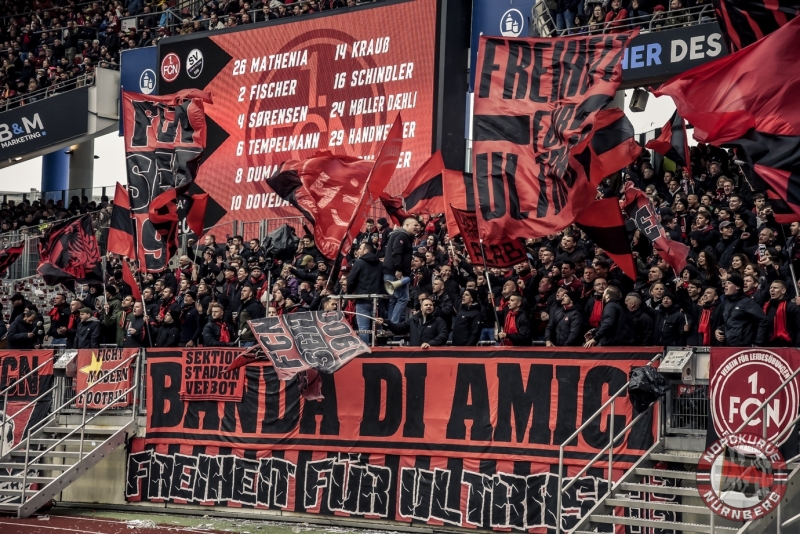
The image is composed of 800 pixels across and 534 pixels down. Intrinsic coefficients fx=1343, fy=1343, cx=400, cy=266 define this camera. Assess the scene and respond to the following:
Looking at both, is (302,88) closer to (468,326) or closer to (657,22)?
(657,22)

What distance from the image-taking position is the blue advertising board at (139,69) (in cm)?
3681

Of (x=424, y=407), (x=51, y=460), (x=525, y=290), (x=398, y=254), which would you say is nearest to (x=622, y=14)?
(x=398, y=254)

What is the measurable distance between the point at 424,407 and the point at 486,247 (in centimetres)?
247

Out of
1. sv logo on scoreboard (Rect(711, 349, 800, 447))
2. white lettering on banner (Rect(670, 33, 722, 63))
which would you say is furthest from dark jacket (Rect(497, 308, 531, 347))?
white lettering on banner (Rect(670, 33, 722, 63))

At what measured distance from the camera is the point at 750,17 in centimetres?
1552

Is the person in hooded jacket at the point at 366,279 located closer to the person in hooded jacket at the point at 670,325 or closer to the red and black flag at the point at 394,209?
the red and black flag at the point at 394,209

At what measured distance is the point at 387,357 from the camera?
19.8 m

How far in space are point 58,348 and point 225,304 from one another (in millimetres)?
3804

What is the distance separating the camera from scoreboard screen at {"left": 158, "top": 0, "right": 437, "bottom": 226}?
30422 millimetres

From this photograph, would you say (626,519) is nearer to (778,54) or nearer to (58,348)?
(778,54)

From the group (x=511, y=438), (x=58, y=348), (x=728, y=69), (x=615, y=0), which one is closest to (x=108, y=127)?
(x=58, y=348)

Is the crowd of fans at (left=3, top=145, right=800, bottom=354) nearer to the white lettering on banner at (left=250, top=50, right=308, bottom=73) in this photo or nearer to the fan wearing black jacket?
the fan wearing black jacket

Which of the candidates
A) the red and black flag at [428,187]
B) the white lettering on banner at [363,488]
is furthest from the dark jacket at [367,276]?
the white lettering on banner at [363,488]

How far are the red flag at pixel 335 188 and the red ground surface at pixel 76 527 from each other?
16.1 ft
